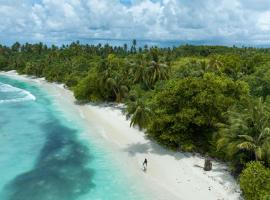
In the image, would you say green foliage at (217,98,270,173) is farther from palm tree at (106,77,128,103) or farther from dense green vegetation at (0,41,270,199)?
palm tree at (106,77,128,103)

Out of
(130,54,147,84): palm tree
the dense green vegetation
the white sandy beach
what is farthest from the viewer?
(130,54,147,84): palm tree

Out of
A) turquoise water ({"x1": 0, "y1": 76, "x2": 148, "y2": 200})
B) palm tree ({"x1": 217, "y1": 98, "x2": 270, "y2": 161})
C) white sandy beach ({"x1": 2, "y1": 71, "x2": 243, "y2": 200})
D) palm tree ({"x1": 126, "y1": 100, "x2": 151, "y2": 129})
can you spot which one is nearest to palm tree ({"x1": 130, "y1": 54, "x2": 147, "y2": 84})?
white sandy beach ({"x1": 2, "y1": 71, "x2": 243, "y2": 200})

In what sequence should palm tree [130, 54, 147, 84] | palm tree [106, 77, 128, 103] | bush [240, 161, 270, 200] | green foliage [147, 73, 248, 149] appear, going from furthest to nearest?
palm tree [130, 54, 147, 84] < palm tree [106, 77, 128, 103] < green foliage [147, 73, 248, 149] < bush [240, 161, 270, 200]

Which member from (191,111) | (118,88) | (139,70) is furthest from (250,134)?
(118,88)

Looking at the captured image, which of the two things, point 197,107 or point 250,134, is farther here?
point 197,107

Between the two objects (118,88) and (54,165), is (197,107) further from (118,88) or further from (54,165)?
(118,88)

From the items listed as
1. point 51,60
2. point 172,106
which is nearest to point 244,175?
point 172,106

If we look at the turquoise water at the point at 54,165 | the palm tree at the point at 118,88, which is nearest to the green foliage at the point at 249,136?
the turquoise water at the point at 54,165
